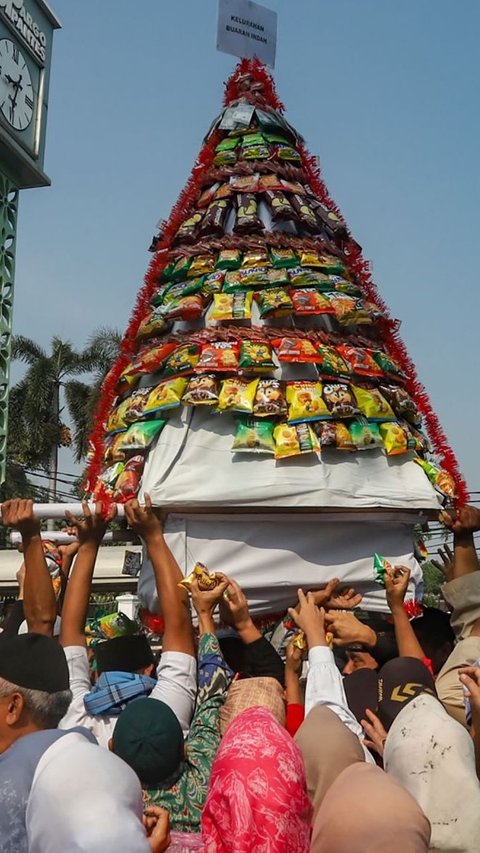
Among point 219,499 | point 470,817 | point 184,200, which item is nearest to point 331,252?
point 184,200

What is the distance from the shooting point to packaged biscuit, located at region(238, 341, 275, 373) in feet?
15.3

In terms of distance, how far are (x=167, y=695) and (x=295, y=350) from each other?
2109 millimetres

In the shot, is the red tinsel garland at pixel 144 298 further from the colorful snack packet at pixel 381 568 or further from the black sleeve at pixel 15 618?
the colorful snack packet at pixel 381 568

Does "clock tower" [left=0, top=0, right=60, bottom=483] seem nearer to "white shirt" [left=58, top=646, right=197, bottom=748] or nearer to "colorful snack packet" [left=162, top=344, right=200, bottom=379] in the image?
"colorful snack packet" [left=162, top=344, right=200, bottom=379]

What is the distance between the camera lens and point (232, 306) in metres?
4.95

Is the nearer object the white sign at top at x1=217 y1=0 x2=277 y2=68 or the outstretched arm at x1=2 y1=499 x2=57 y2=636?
the outstretched arm at x1=2 y1=499 x2=57 y2=636

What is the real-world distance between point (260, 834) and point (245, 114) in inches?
187

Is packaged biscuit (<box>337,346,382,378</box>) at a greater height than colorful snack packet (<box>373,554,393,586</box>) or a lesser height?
greater

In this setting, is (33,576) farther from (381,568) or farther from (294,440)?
(381,568)

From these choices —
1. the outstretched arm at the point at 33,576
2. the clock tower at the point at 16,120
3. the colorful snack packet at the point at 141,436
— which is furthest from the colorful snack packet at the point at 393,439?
the clock tower at the point at 16,120

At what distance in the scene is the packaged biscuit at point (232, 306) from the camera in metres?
→ 4.90

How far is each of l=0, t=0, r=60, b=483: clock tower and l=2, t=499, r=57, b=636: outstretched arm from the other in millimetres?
6130

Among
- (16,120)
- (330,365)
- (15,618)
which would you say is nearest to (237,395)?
(330,365)

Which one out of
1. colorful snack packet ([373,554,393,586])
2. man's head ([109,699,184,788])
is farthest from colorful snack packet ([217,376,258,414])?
man's head ([109,699,184,788])
